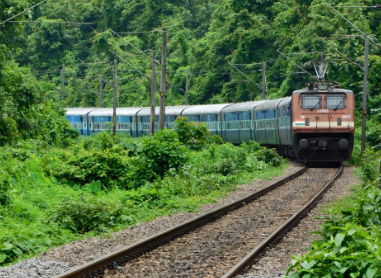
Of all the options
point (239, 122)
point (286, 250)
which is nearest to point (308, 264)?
point (286, 250)

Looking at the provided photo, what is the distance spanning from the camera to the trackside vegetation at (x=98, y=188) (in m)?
11.3

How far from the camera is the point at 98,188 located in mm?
17156

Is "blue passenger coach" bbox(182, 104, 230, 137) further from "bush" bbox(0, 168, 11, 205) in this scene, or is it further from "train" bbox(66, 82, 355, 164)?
"bush" bbox(0, 168, 11, 205)

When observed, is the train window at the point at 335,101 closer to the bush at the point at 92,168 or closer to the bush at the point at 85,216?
the bush at the point at 92,168

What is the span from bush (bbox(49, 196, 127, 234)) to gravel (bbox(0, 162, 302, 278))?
457 mm

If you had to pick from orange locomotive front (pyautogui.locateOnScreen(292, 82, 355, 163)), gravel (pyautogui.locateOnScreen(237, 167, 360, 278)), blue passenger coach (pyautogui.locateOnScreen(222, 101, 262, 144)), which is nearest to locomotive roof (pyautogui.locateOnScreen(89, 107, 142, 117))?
blue passenger coach (pyautogui.locateOnScreen(222, 101, 262, 144))

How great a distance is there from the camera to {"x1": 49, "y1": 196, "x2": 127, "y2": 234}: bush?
1162cm

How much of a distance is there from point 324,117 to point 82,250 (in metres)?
17.6

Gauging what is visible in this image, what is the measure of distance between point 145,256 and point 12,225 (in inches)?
116

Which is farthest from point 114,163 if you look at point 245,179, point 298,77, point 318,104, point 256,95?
point 256,95

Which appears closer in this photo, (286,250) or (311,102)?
(286,250)

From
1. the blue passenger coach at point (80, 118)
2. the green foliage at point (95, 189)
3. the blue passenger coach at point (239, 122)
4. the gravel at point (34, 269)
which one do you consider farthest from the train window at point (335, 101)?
the blue passenger coach at point (80, 118)

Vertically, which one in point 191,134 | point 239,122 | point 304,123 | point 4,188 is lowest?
point 4,188

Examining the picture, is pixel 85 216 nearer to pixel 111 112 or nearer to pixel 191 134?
pixel 191 134
